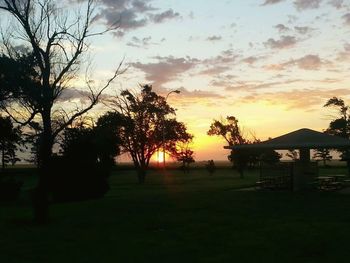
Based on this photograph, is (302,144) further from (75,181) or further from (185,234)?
(185,234)

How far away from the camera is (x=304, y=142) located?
24328 mm

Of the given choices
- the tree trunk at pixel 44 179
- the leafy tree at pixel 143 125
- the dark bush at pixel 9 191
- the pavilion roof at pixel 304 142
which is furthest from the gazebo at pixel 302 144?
the leafy tree at pixel 143 125

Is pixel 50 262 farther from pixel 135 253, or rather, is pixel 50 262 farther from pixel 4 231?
pixel 4 231

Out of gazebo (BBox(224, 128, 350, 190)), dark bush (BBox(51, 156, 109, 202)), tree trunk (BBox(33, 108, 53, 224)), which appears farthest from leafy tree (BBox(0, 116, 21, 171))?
tree trunk (BBox(33, 108, 53, 224))

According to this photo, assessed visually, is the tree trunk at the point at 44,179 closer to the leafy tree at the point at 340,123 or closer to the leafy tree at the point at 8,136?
the leafy tree at the point at 8,136

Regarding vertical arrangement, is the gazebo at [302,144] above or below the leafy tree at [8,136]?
below

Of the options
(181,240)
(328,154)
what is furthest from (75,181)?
(328,154)

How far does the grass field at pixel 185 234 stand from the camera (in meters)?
9.65

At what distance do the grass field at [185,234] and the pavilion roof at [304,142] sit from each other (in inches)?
226

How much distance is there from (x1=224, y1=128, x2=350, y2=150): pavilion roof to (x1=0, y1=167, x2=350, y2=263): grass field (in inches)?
226

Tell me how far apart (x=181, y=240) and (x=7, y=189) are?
18368mm

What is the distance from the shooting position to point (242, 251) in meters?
9.86

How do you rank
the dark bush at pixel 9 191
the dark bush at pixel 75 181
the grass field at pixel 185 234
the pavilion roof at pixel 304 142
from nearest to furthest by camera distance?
the grass field at pixel 185 234
the pavilion roof at pixel 304 142
the dark bush at pixel 75 181
the dark bush at pixel 9 191

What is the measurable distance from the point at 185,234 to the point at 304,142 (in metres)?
13.6
